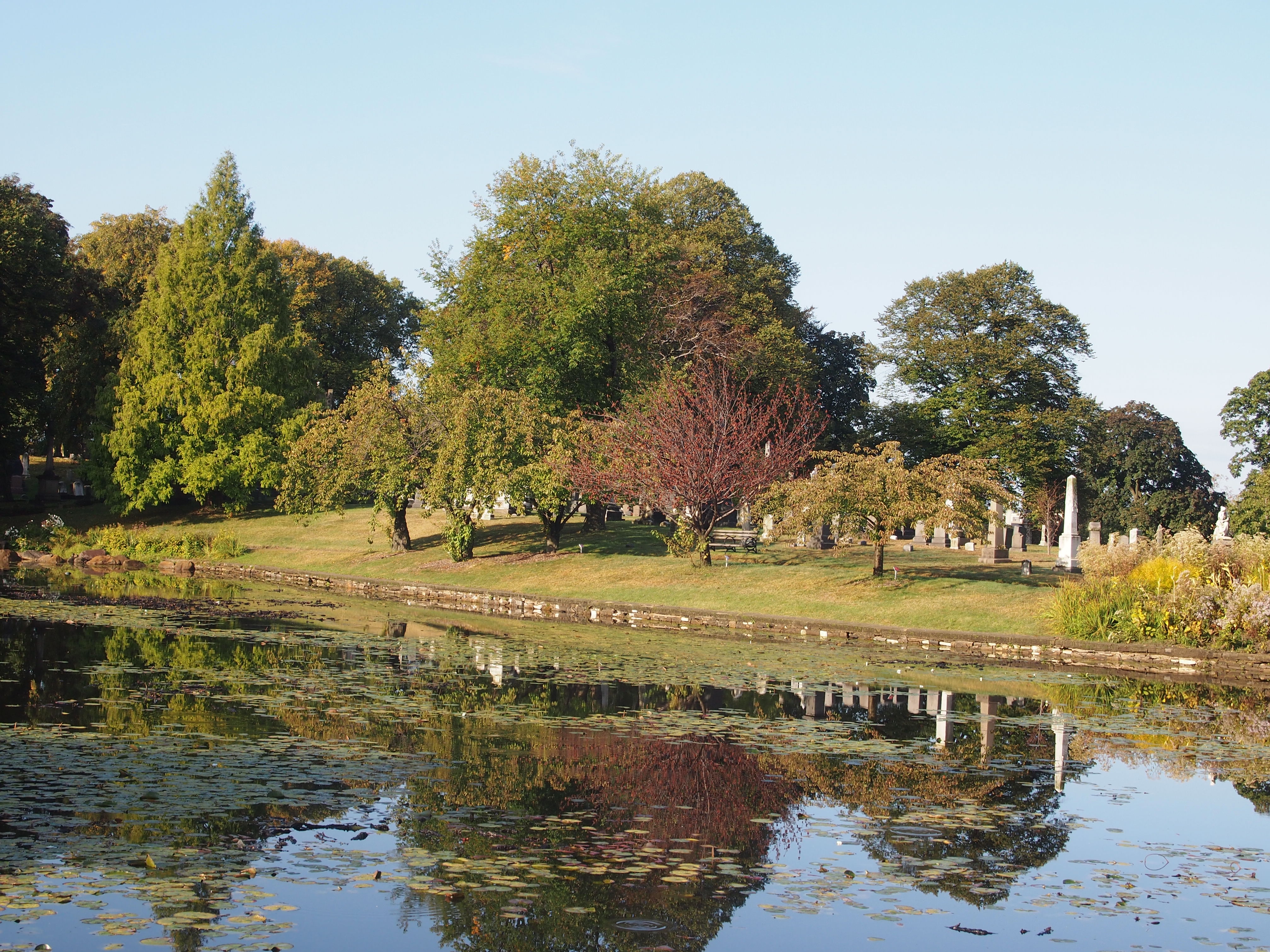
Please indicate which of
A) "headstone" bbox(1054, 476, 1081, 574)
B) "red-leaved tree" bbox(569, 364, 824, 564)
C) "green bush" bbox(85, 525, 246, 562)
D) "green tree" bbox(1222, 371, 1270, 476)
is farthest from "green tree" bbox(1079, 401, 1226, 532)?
"green bush" bbox(85, 525, 246, 562)

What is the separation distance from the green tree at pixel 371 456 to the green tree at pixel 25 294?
1723 centimetres

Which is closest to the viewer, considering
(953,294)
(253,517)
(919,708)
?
(919,708)

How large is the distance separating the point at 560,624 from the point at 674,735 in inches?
607

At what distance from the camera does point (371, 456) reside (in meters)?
42.3

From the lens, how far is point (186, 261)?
5372cm

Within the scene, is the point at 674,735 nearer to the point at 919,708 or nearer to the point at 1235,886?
the point at 919,708

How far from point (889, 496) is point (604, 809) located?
73.2 ft

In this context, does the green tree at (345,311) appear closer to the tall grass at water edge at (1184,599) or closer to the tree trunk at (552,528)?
the tree trunk at (552,528)

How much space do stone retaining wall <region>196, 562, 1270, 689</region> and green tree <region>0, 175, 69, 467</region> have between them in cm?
2248

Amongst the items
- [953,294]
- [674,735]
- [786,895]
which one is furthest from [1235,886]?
[953,294]

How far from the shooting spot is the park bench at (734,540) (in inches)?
1644

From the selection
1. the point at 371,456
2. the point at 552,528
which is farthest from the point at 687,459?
the point at 371,456

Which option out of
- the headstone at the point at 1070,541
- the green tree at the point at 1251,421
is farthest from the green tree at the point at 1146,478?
the headstone at the point at 1070,541

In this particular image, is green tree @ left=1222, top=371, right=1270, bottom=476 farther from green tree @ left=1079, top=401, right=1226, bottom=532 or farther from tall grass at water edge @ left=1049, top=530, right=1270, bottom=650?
tall grass at water edge @ left=1049, top=530, right=1270, bottom=650
